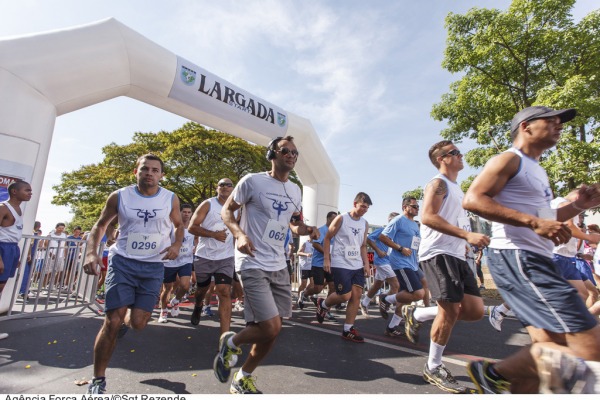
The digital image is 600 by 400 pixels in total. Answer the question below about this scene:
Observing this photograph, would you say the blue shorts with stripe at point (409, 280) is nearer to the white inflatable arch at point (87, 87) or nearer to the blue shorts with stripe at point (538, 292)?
the blue shorts with stripe at point (538, 292)

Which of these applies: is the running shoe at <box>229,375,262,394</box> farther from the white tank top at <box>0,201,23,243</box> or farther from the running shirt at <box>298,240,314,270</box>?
the running shirt at <box>298,240,314,270</box>

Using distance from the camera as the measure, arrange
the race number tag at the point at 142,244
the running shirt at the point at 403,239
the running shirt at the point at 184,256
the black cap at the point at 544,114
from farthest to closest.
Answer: the running shirt at the point at 184,256 → the running shirt at the point at 403,239 → the race number tag at the point at 142,244 → the black cap at the point at 544,114

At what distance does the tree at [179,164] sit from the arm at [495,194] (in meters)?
22.0

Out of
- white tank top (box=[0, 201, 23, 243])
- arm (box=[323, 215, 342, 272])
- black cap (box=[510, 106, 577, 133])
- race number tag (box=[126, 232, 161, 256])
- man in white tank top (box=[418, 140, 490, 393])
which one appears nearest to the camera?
black cap (box=[510, 106, 577, 133])

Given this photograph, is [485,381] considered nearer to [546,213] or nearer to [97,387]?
[546,213]

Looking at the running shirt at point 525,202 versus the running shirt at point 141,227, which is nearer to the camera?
the running shirt at point 525,202

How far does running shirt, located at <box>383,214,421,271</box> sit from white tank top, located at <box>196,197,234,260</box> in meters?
2.50

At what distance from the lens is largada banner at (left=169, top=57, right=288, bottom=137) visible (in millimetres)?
7281

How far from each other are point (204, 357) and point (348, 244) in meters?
2.50

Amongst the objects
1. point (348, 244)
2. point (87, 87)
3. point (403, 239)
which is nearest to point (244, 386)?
point (348, 244)

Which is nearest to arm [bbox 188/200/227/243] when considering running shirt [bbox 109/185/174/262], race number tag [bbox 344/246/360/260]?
running shirt [bbox 109/185/174/262]

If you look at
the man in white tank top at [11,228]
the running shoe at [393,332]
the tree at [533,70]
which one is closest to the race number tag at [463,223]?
the running shoe at [393,332]

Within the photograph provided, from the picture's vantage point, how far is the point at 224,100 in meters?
7.96

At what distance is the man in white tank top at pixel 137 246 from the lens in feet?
9.16
